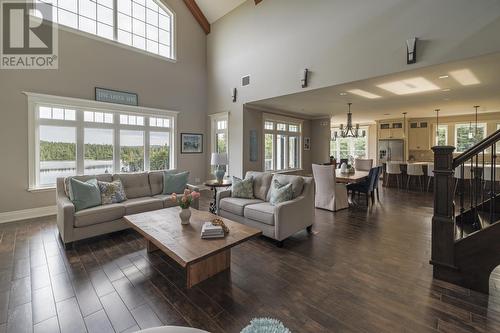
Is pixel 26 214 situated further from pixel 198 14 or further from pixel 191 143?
pixel 198 14

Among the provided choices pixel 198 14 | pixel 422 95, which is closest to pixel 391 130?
pixel 422 95

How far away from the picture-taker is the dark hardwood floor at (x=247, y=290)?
5.95 feet

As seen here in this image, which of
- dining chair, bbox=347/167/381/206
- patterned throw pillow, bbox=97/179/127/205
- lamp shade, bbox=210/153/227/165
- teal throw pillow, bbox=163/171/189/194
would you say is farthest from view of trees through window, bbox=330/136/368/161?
patterned throw pillow, bbox=97/179/127/205

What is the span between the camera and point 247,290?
2.22 metres

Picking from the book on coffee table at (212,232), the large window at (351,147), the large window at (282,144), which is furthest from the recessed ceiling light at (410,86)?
the large window at (351,147)

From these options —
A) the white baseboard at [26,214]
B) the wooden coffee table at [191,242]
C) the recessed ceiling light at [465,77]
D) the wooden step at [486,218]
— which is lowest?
the white baseboard at [26,214]

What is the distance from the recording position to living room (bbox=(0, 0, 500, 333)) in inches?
80.4

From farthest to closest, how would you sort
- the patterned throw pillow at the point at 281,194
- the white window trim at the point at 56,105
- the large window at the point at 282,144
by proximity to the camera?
1. the large window at the point at 282,144
2. the white window trim at the point at 56,105
3. the patterned throw pillow at the point at 281,194

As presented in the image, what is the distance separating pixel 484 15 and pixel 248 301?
4.77m

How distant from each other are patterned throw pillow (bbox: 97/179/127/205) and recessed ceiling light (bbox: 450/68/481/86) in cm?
607

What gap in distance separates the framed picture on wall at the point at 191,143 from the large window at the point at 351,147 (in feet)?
21.5

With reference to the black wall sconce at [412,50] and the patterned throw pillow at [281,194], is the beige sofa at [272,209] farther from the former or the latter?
the black wall sconce at [412,50]

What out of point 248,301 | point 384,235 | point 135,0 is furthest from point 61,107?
point 384,235

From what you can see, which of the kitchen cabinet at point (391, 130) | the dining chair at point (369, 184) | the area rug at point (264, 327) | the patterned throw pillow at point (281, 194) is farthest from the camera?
the kitchen cabinet at point (391, 130)
